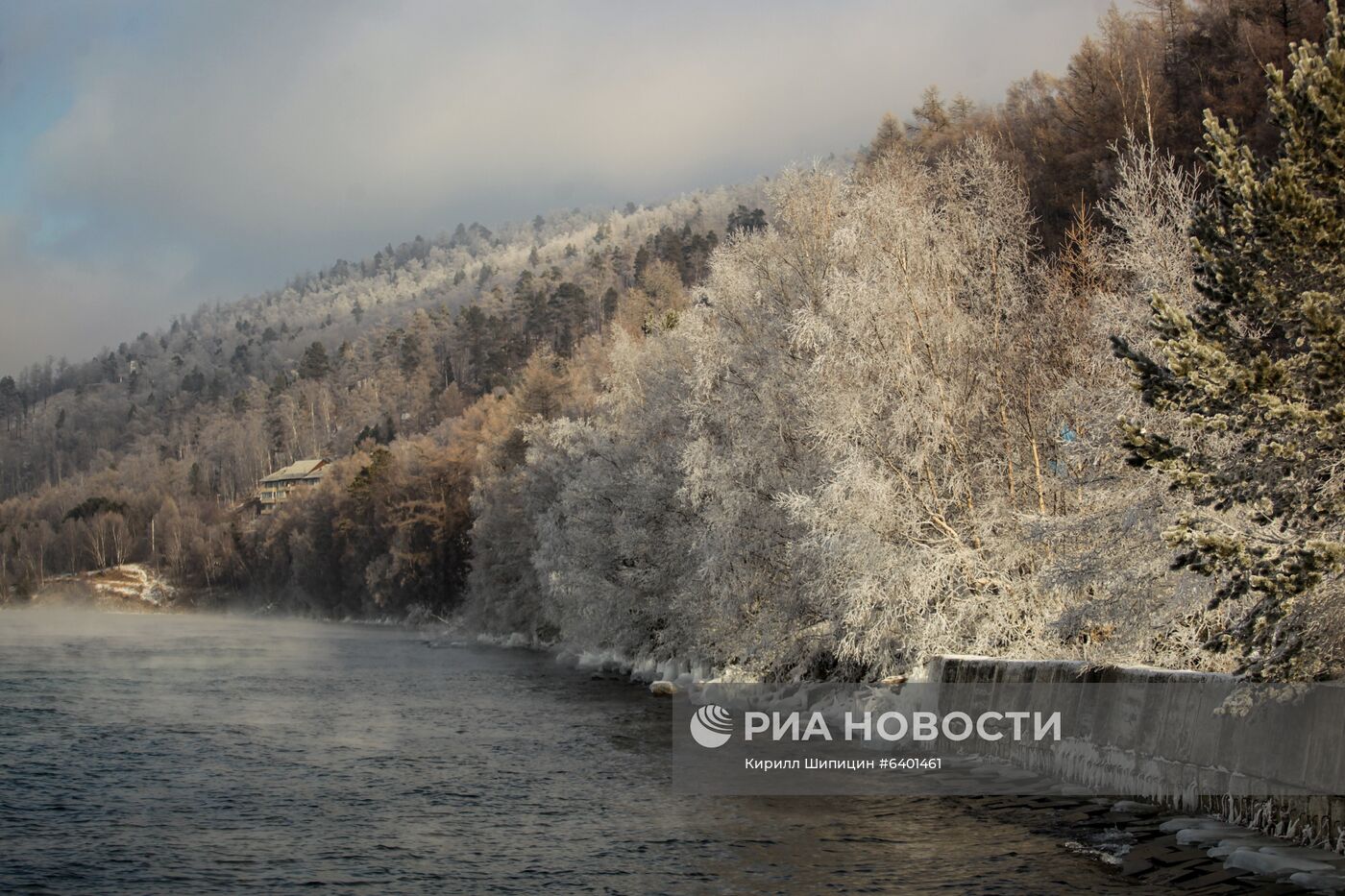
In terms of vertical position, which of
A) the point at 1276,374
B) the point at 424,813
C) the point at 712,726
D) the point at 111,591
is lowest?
the point at 111,591

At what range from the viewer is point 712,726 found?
34.0m

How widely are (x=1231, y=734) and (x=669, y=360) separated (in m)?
37.0

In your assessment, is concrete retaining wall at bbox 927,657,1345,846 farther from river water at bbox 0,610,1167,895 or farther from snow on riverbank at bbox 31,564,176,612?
snow on riverbank at bbox 31,564,176,612

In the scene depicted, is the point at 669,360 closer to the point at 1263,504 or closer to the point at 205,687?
Answer: the point at 205,687

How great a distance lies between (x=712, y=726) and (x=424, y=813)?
13346 mm

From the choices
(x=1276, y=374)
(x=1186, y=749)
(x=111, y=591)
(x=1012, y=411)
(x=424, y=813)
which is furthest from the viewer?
(x=111, y=591)

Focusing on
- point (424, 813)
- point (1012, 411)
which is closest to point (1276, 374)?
point (424, 813)

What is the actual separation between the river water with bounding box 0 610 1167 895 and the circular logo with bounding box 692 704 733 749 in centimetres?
104

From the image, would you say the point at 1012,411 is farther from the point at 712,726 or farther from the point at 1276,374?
the point at 1276,374

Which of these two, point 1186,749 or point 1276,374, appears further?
point 1186,749

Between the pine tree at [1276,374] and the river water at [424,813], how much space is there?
14.0 ft

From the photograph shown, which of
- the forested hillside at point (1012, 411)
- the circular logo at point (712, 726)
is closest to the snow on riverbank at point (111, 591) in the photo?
the forested hillside at point (1012, 411)

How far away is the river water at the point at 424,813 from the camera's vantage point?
1688 centimetres

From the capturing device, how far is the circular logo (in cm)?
3141
